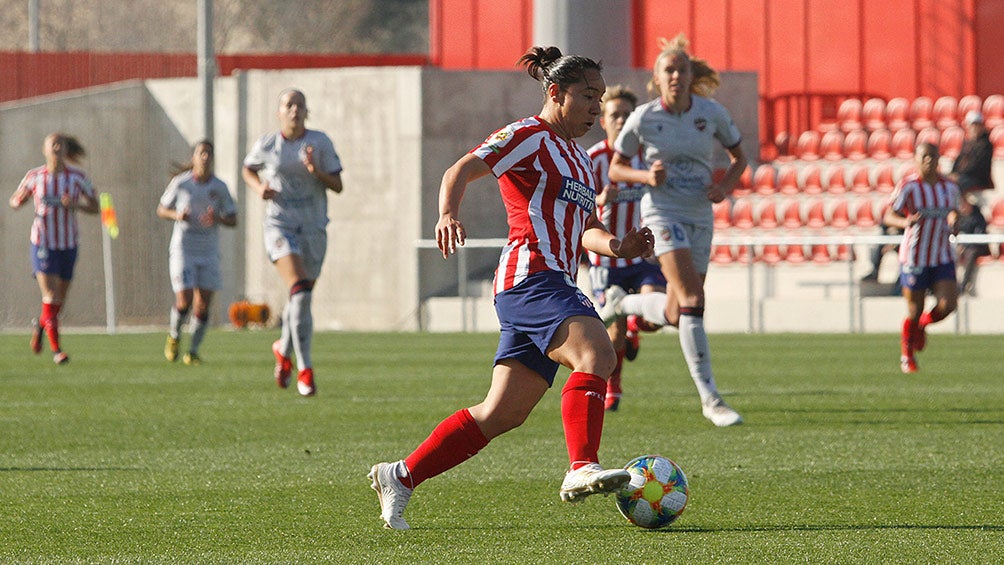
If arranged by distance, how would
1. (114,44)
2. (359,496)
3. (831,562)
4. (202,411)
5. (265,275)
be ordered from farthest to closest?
1. (114,44)
2. (265,275)
3. (202,411)
4. (359,496)
5. (831,562)

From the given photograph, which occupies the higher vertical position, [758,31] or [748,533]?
[758,31]

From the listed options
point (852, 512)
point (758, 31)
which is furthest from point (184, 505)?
point (758, 31)

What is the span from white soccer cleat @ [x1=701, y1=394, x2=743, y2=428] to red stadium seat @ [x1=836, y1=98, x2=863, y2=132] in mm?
17973

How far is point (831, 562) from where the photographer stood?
195 inches

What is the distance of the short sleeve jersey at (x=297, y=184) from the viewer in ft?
36.3

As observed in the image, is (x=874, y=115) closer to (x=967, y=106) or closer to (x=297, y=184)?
(x=967, y=106)

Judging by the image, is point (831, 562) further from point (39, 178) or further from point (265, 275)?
point (265, 275)

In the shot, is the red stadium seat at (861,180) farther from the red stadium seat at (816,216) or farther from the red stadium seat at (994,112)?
the red stadium seat at (994,112)

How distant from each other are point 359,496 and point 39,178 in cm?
1019

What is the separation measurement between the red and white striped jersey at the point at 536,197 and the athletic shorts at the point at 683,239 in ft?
10.9

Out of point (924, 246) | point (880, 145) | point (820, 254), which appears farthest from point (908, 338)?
point (880, 145)

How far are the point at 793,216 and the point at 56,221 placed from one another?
11849 millimetres

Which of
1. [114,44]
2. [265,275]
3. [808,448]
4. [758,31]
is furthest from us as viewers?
[114,44]

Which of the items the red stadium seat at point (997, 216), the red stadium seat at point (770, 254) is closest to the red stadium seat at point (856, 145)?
the red stadium seat at point (770, 254)
